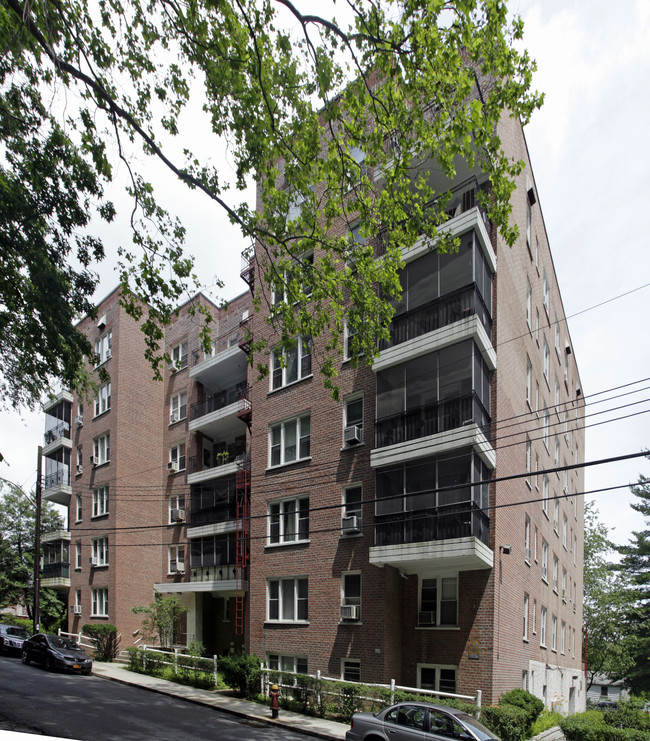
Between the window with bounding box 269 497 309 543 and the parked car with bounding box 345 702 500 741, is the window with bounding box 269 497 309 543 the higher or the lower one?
the higher one

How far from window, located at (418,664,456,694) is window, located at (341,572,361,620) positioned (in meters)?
2.42

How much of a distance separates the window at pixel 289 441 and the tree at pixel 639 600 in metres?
33.3

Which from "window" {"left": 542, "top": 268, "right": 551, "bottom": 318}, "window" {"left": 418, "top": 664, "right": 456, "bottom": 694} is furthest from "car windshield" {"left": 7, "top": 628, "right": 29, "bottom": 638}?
"window" {"left": 542, "top": 268, "right": 551, "bottom": 318}

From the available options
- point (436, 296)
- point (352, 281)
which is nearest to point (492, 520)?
point (436, 296)

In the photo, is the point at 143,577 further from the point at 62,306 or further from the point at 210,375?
the point at 62,306

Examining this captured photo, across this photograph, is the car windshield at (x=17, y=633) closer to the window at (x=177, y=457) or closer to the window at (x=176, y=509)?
the window at (x=176, y=509)

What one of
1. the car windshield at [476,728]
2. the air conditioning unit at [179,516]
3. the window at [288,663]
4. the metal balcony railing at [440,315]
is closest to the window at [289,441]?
the metal balcony railing at [440,315]

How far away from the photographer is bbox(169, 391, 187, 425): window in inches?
1390

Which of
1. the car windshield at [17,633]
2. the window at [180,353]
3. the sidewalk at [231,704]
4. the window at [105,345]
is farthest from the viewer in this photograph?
the window at [105,345]

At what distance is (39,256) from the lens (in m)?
12.3

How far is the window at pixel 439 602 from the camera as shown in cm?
1948

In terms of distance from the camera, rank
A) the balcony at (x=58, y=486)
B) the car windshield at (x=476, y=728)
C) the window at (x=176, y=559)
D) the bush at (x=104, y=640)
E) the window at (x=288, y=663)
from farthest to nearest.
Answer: the balcony at (x=58, y=486)
the window at (x=176, y=559)
the bush at (x=104, y=640)
the window at (x=288, y=663)
the car windshield at (x=476, y=728)

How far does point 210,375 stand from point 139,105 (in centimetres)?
2189

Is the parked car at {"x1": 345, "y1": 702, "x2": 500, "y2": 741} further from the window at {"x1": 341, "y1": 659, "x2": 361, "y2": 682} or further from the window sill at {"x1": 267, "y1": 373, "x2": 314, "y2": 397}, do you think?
the window sill at {"x1": 267, "y1": 373, "x2": 314, "y2": 397}
